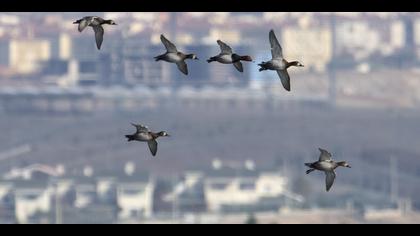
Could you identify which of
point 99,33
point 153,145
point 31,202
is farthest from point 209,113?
point 99,33

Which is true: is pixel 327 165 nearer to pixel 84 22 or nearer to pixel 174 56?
pixel 174 56

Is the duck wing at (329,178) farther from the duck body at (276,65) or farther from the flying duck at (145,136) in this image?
the flying duck at (145,136)

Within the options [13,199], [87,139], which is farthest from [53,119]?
[13,199]

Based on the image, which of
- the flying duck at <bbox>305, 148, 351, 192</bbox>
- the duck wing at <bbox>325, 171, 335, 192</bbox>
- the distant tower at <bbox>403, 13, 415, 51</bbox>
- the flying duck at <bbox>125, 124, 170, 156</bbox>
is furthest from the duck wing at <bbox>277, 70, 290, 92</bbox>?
the distant tower at <bbox>403, 13, 415, 51</bbox>

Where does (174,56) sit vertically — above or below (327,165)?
above

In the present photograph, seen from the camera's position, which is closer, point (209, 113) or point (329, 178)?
point (329, 178)

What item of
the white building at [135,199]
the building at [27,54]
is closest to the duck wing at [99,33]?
the white building at [135,199]

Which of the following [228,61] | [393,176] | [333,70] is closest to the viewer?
[228,61]

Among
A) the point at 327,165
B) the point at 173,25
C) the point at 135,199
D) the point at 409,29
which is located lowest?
the point at 135,199
